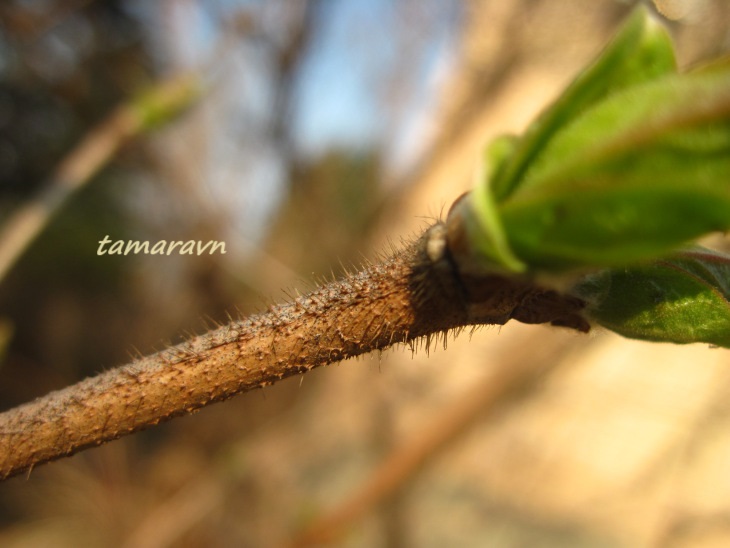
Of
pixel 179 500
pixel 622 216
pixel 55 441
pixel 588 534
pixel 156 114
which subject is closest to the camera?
pixel 622 216

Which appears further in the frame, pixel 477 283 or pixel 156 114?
pixel 156 114

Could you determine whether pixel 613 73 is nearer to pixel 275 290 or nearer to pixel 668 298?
pixel 668 298

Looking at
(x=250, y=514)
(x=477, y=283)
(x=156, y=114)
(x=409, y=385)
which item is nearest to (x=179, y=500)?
(x=250, y=514)

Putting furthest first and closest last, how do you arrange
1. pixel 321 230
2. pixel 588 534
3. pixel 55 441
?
pixel 321 230, pixel 588 534, pixel 55 441

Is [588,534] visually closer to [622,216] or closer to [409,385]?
[409,385]

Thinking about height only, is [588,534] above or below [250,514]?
below

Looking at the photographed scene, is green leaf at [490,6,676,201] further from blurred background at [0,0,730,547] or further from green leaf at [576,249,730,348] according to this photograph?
blurred background at [0,0,730,547]

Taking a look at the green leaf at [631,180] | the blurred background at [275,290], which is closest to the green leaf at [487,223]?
the green leaf at [631,180]
